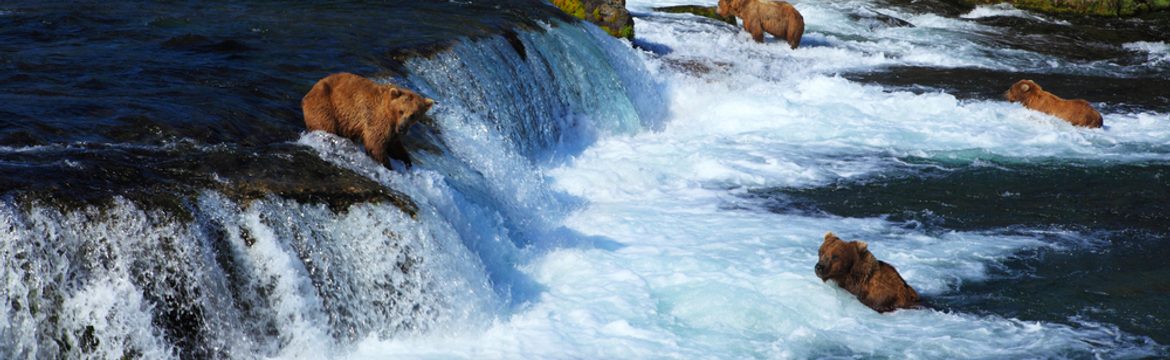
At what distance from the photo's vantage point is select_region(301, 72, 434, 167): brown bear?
26.9ft

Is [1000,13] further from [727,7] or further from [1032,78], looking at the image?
[727,7]

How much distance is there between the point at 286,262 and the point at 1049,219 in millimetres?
6667

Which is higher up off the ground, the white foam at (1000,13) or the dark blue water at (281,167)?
the dark blue water at (281,167)

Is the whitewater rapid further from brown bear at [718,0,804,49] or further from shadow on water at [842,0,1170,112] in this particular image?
Result: brown bear at [718,0,804,49]

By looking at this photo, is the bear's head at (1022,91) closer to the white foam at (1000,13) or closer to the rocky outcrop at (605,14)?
the rocky outcrop at (605,14)

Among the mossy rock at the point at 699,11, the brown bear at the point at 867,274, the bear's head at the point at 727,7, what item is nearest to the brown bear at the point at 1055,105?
the bear's head at the point at 727,7

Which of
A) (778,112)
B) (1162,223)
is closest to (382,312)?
(1162,223)

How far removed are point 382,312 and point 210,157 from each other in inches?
57.8

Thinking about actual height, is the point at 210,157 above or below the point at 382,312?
above

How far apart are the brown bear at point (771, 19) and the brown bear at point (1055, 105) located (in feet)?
15.9

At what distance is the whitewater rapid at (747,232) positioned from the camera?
7934 mm

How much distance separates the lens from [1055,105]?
1491 cm

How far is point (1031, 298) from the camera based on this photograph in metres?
8.68

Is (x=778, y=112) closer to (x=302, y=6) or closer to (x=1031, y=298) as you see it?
(x=302, y=6)
